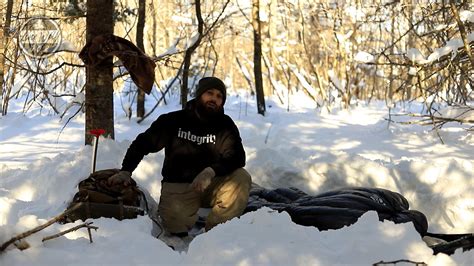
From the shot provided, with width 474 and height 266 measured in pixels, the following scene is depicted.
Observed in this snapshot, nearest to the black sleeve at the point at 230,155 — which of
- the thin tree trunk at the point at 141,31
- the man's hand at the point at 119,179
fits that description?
the man's hand at the point at 119,179

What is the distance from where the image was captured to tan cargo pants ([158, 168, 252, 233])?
3.98m

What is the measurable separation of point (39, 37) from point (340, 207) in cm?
539

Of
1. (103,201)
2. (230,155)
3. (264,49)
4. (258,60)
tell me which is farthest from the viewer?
(264,49)

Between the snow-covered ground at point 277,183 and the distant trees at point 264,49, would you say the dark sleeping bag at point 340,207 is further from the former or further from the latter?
the distant trees at point 264,49

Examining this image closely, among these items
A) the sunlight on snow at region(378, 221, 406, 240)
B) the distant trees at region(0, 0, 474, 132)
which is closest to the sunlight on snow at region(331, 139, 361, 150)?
the distant trees at region(0, 0, 474, 132)

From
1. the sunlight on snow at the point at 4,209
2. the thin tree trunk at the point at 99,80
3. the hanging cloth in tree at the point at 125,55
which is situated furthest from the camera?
the thin tree trunk at the point at 99,80

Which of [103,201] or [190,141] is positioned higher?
[190,141]

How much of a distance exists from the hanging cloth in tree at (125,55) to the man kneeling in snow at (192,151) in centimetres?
131

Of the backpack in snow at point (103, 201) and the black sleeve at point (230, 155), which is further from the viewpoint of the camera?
the black sleeve at point (230, 155)

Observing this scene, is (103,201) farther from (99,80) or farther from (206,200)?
(99,80)

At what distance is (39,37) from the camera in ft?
25.2

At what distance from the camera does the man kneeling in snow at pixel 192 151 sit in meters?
4.11

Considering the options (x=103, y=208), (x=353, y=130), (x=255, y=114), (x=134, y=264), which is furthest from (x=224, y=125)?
(x=255, y=114)

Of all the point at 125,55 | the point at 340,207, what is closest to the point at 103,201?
the point at 340,207
